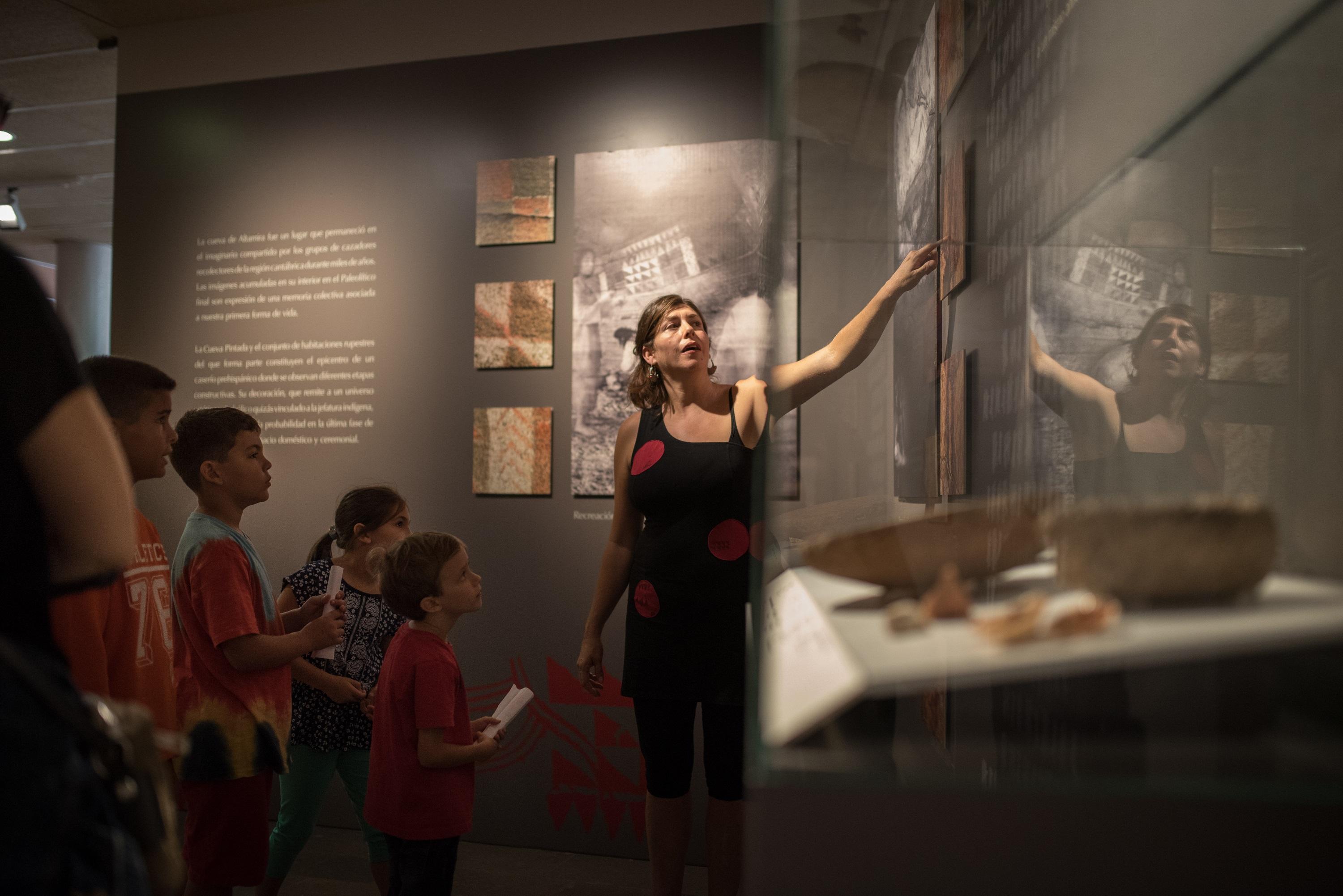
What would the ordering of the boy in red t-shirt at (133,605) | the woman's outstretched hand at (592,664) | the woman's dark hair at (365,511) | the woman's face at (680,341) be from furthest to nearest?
1. the woman's dark hair at (365,511)
2. the woman's outstretched hand at (592,664)
3. the woman's face at (680,341)
4. the boy in red t-shirt at (133,605)

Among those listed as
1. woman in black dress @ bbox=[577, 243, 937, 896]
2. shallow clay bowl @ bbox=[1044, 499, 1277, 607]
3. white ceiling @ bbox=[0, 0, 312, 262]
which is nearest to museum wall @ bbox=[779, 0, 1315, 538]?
shallow clay bowl @ bbox=[1044, 499, 1277, 607]

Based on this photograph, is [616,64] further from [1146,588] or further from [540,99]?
[1146,588]

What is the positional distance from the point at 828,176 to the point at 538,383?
2286 mm

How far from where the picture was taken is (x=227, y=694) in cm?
183

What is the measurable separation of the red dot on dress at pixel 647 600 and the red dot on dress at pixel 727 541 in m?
0.15

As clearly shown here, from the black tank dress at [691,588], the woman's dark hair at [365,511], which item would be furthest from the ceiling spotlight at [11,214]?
the black tank dress at [691,588]

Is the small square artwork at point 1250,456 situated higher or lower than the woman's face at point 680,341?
lower

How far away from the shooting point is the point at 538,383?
3.00 metres

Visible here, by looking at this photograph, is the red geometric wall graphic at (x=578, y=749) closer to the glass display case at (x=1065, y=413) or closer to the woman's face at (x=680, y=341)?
the woman's face at (x=680, y=341)

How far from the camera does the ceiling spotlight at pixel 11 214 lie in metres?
5.44

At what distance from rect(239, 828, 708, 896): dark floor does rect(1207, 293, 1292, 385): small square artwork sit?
7.66ft

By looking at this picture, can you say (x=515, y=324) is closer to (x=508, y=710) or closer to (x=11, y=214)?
(x=508, y=710)

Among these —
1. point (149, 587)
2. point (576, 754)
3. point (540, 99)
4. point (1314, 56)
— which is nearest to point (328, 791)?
point (576, 754)

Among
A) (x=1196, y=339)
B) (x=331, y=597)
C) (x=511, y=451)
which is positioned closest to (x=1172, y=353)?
(x=1196, y=339)
